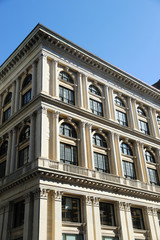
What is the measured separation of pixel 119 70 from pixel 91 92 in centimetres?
659

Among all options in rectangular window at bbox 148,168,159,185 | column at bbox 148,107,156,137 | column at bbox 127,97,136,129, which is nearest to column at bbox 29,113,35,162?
column at bbox 127,97,136,129

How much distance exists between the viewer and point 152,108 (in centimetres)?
4103

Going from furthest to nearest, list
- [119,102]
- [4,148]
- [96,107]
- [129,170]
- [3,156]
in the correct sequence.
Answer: [119,102] → [96,107] → [129,170] → [4,148] → [3,156]

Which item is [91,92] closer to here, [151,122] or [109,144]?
[109,144]

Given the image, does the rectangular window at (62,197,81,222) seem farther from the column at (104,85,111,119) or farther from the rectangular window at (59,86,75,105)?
the column at (104,85,111,119)

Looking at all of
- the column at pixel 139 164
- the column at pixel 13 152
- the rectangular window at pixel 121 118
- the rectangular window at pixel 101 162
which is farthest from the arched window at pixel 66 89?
the column at pixel 139 164

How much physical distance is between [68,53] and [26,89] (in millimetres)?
7215

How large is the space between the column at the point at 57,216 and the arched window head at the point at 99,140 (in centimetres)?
919

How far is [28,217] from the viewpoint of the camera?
826 inches

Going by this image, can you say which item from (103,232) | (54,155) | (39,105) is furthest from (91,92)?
(103,232)

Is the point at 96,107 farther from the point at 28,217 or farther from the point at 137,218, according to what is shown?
the point at 28,217

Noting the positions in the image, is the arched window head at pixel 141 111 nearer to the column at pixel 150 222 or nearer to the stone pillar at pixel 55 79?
the column at pixel 150 222

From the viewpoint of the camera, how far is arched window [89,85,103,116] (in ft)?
106

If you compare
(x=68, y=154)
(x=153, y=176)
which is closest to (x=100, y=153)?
(x=68, y=154)
